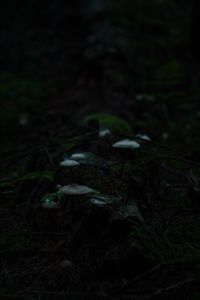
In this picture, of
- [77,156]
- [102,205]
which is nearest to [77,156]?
[77,156]

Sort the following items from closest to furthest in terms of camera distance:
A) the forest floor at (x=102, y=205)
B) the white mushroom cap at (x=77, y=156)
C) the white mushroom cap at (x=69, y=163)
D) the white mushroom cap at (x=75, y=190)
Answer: the forest floor at (x=102, y=205)
the white mushroom cap at (x=75, y=190)
the white mushroom cap at (x=69, y=163)
the white mushroom cap at (x=77, y=156)

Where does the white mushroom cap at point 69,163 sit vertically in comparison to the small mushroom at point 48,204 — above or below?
above

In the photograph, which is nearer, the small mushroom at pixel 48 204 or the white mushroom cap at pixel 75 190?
the white mushroom cap at pixel 75 190

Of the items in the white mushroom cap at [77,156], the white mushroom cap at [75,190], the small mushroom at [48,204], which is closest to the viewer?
the white mushroom cap at [75,190]

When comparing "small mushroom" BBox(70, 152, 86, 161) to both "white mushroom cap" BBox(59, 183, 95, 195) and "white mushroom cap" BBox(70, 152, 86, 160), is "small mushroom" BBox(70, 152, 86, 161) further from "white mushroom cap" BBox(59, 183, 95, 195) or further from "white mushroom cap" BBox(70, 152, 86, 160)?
"white mushroom cap" BBox(59, 183, 95, 195)

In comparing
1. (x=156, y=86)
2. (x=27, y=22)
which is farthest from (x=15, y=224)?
(x=27, y=22)

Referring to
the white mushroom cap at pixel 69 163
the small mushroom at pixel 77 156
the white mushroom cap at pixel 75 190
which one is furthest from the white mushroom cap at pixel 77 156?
the white mushroom cap at pixel 75 190

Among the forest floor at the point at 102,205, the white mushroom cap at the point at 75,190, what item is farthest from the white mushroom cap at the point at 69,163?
the white mushroom cap at the point at 75,190

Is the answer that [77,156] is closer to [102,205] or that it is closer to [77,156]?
[77,156]

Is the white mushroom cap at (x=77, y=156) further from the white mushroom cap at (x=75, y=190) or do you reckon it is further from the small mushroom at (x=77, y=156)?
the white mushroom cap at (x=75, y=190)

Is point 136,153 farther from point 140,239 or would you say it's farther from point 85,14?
point 85,14
